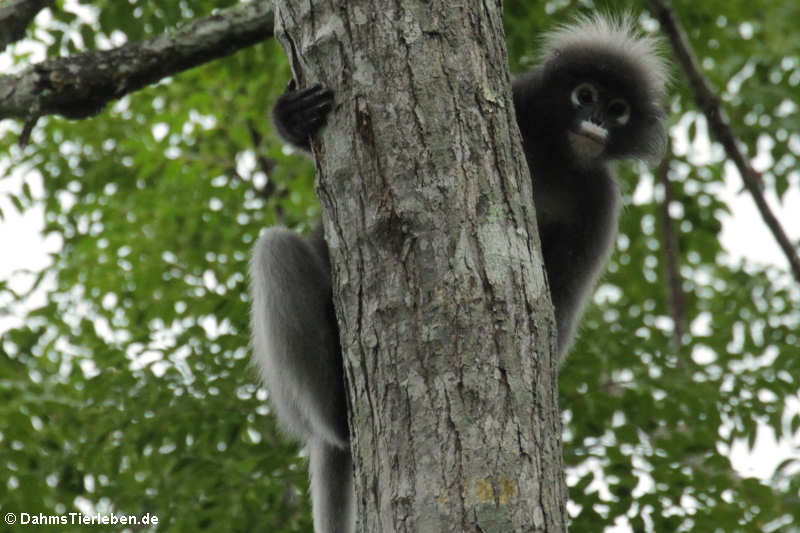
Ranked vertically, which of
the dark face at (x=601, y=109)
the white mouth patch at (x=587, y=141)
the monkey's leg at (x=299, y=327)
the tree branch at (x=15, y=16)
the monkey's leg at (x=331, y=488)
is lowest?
the monkey's leg at (x=331, y=488)

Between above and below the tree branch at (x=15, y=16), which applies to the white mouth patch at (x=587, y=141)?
below

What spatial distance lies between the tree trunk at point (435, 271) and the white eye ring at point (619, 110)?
2039 mm

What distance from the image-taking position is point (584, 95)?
4.11 metres

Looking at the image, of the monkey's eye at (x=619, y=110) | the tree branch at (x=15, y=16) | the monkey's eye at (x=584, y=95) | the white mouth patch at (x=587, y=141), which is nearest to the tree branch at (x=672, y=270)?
the monkey's eye at (x=619, y=110)

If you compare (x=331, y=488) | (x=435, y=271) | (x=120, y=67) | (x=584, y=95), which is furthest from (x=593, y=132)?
(x=435, y=271)

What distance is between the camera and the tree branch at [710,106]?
4.26m

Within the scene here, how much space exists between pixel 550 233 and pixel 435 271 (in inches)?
82.2

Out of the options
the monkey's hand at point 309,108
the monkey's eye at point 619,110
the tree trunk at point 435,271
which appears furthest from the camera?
the monkey's eye at point 619,110

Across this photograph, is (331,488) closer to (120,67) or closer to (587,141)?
(587,141)

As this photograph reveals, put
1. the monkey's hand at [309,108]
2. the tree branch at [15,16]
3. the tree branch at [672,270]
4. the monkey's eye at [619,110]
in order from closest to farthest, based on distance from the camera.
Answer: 1. the monkey's hand at [309,108]
2. the tree branch at [15,16]
3. the monkey's eye at [619,110]
4. the tree branch at [672,270]

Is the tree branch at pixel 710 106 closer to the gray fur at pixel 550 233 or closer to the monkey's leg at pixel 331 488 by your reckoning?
the gray fur at pixel 550 233

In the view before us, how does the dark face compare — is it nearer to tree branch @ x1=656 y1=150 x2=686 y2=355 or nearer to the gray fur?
the gray fur

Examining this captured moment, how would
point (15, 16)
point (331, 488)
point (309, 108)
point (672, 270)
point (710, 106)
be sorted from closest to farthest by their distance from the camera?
point (309, 108) → point (15, 16) → point (331, 488) → point (710, 106) → point (672, 270)

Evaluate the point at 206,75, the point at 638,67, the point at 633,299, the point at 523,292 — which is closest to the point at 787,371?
the point at 638,67
